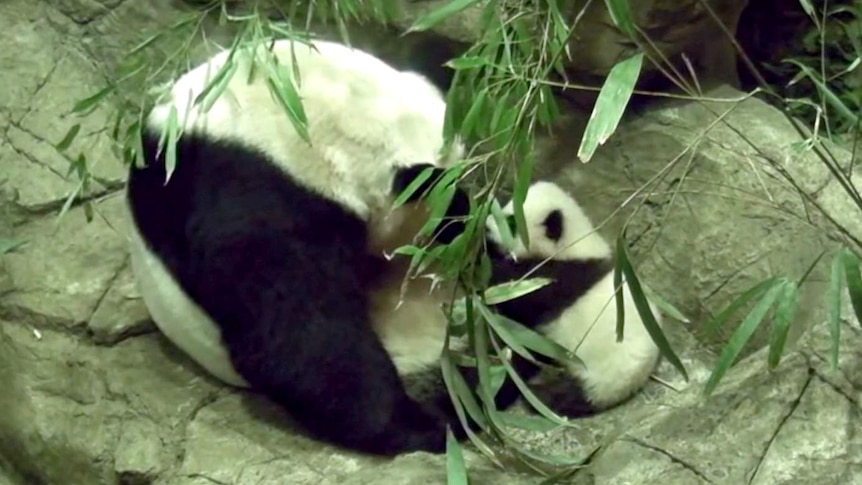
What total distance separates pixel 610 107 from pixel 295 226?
75cm

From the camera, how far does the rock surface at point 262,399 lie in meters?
1.81

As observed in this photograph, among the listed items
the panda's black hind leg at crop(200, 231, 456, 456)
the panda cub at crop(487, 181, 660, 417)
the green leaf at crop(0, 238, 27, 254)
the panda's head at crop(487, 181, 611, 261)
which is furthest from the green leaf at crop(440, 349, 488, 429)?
the green leaf at crop(0, 238, 27, 254)

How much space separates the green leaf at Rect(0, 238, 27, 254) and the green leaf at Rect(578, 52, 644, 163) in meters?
1.45

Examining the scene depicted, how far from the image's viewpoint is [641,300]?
1.54 m

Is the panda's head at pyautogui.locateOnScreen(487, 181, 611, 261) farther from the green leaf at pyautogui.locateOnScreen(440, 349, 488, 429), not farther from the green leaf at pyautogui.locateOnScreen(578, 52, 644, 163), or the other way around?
the green leaf at pyautogui.locateOnScreen(578, 52, 644, 163)

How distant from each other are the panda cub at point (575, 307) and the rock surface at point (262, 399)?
69 mm

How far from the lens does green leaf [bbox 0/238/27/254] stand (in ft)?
7.91

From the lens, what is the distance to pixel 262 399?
223 centimetres

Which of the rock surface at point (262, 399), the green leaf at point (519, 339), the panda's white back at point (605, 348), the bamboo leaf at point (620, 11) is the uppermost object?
the bamboo leaf at point (620, 11)

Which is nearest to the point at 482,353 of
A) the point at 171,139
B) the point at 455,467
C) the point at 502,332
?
the point at 502,332

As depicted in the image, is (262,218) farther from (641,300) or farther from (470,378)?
(641,300)

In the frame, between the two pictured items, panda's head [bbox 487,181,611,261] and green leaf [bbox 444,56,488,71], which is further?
panda's head [bbox 487,181,611,261]

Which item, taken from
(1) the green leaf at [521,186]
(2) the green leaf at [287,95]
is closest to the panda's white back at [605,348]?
(1) the green leaf at [521,186]

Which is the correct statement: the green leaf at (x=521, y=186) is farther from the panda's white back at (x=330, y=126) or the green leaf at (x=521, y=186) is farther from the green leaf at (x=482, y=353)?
the panda's white back at (x=330, y=126)
